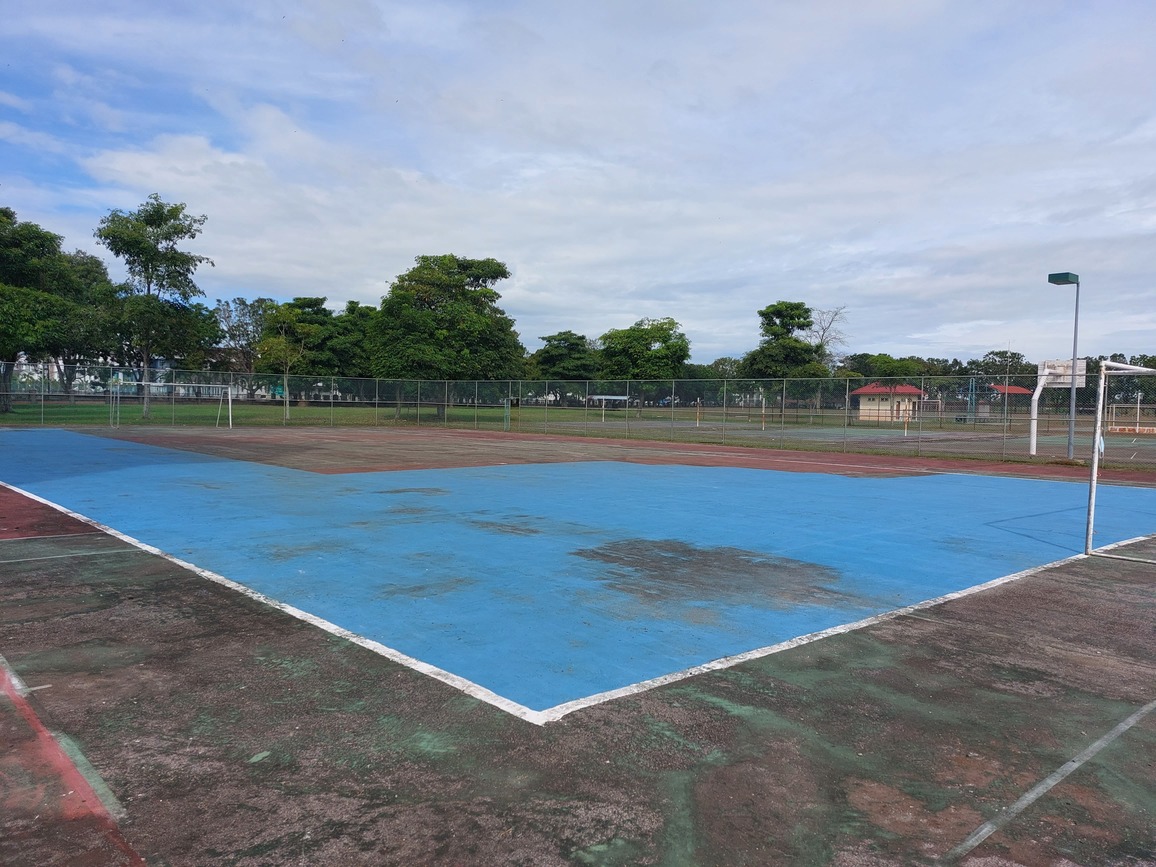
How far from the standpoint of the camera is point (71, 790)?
10.8ft

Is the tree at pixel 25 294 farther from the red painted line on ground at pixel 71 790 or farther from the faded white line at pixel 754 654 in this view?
the faded white line at pixel 754 654

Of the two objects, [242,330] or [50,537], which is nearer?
[50,537]

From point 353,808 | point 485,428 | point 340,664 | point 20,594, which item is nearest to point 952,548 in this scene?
point 340,664

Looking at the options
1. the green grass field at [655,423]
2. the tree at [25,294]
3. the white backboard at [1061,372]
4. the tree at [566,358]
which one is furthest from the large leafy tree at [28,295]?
the tree at [566,358]

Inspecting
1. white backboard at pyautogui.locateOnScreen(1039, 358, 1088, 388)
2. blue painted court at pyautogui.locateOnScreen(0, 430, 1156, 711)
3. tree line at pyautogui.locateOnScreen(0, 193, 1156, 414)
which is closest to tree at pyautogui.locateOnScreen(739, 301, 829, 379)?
tree line at pyautogui.locateOnScreen(0, 193, 1156, 414)

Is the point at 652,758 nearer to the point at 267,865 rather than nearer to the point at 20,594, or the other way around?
the point at 267,865

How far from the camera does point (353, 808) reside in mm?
3189

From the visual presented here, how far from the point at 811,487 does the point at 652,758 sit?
12.6 m

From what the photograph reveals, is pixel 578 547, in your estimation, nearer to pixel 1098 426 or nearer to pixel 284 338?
pixel 1098 426

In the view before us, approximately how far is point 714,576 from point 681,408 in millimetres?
28276

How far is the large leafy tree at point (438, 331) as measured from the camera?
4431cm

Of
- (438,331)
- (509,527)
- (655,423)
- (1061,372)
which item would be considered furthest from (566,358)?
(509,527)

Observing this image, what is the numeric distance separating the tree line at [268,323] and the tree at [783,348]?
0.11 metres

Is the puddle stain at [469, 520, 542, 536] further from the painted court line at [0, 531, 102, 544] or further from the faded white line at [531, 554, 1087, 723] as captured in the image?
the painted court line at [0, 531, 102, 544]
